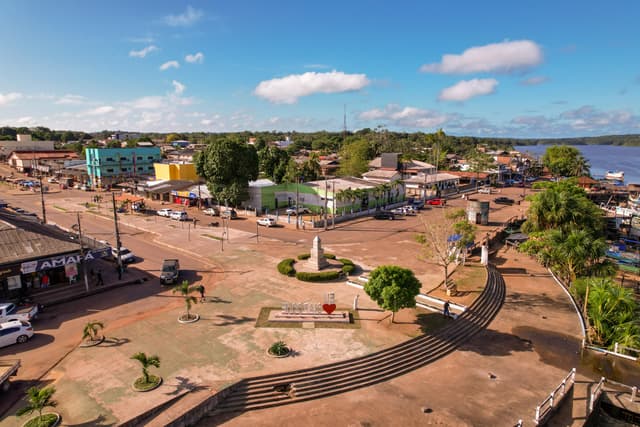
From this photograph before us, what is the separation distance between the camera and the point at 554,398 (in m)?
18.9

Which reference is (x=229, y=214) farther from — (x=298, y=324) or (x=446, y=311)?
(x=446, y=311)

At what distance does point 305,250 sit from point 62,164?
106 metres

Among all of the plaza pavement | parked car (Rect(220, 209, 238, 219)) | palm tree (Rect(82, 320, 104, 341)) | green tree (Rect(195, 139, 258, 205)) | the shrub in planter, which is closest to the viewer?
the plaza pavement

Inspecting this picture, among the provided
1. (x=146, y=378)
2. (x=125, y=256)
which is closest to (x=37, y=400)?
(x=146, y=378)

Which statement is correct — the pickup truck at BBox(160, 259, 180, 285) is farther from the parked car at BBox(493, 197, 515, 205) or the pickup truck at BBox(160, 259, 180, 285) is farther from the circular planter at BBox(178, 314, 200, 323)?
the parked car at BBox(493, 197, 515, 205)

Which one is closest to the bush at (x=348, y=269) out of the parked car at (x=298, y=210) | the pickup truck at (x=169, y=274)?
the pickup truck at (x=169, y=274)

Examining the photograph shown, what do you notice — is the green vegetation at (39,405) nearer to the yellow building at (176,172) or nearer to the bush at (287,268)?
the bush at (287,268)

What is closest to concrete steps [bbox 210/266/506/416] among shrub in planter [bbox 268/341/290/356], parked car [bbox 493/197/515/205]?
shrub in planter [bbox 268/341/290/356]

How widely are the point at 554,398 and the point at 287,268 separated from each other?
21.9 meters

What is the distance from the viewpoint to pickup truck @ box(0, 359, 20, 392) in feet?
59.6

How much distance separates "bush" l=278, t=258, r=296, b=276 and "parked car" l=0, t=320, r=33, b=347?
18.5m

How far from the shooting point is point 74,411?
16859 mm

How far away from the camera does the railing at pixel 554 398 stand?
17500mm

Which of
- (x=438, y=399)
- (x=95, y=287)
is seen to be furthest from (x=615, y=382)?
(x=95, y=287)
